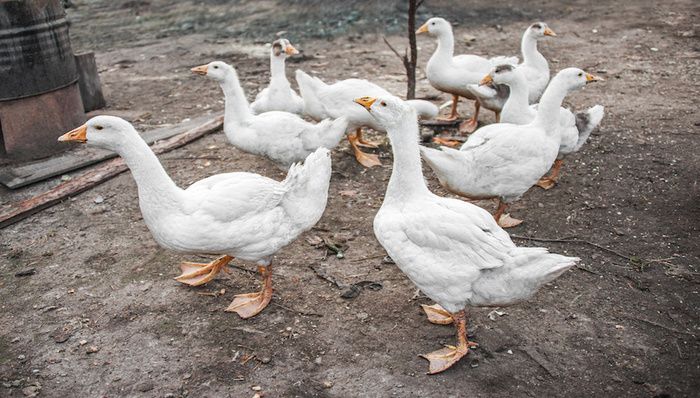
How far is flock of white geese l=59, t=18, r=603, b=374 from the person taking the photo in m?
3.12

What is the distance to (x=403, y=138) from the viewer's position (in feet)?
11.1

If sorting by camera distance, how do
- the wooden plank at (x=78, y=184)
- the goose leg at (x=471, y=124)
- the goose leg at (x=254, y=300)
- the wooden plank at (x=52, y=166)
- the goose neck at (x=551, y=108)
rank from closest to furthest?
the goose leg at (x=254, y=300), the goose neck at (x=551, y=108), the wooden plank at (x=78, y=184), the wooden plank at (x=52, y=166), the goose leg at (x=471, y=124)

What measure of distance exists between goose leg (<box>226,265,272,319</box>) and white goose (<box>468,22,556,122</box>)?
11.8ft

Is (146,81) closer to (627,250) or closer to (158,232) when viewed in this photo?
(158,232)

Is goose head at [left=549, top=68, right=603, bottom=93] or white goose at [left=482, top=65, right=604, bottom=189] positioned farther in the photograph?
white goose at [left=482, top=65, right=604, bottom=189]

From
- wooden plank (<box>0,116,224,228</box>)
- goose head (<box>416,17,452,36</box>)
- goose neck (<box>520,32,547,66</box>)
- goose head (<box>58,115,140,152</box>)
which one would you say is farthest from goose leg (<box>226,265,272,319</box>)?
goose neck (<box>520,32,547,66</box>)

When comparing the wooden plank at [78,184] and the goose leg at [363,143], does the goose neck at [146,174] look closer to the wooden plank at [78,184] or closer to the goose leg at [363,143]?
the wooden plank at [78,184]

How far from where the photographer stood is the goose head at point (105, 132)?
3.38m

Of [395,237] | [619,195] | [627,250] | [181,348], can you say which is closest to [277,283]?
[181,348]

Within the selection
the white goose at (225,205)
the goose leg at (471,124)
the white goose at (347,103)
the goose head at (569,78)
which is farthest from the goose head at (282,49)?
the goose head at (569,78)

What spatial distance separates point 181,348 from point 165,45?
8.87 metres

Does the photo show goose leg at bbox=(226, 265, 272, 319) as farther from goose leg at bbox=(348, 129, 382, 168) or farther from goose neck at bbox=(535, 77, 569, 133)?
goose neck at bbox=(535, 77, 569, 133)

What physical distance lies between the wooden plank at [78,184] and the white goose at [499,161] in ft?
11.4

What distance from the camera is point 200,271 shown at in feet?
13.3
